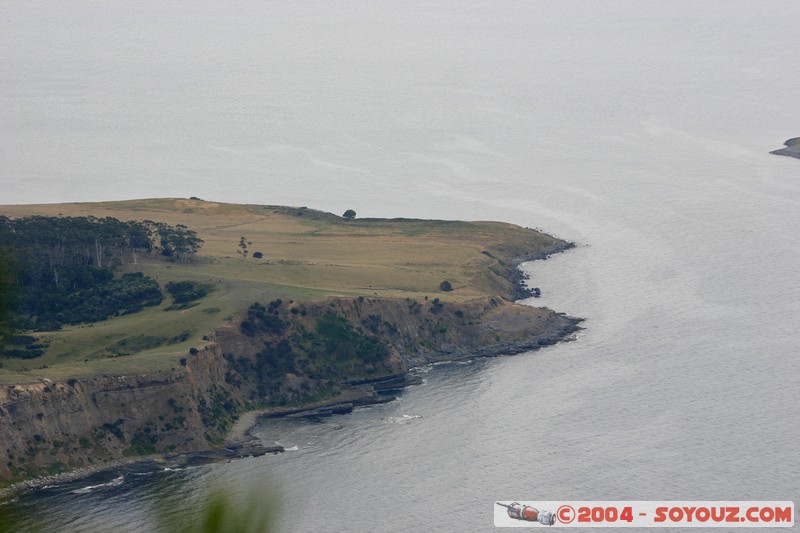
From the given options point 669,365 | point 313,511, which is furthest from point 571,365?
point 313,511

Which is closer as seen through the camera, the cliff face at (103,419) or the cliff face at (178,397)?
the cliff face at (103,419)

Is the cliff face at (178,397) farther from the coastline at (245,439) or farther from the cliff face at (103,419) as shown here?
the coastline at (245,439)

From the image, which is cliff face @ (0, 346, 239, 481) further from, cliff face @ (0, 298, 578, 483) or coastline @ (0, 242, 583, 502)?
coastline @ (0, 242, 583, 502)

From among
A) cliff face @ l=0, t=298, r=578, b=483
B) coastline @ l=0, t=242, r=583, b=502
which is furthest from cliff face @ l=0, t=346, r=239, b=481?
coastline @ l=0, t=242, r=583, b=502

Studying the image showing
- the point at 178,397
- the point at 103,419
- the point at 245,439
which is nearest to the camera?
the point at 103,419

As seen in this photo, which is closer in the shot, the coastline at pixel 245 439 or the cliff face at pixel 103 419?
the coastline at pixel 245 439

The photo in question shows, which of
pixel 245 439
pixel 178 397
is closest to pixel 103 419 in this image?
pixel 178 397

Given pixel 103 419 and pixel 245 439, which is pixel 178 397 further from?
pixel 103 419

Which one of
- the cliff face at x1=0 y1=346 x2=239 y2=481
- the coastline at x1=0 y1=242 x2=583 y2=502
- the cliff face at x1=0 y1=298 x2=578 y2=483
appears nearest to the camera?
the coastline at x1=0 y1=242 x2=583 y2=502

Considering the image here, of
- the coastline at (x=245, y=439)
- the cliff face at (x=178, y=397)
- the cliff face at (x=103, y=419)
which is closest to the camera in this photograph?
the coastline at (x=245, y=439)

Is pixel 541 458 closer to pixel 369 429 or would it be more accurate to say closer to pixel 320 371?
pixel 369 429

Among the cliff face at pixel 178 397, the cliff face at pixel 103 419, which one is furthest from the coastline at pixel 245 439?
the cliff face at pixel 103 419

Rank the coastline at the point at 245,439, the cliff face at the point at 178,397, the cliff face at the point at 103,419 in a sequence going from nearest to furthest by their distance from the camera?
the coastline at the point at 245,439, the cliff face at the point at 103,419, the cliff face at the point at 178,397
